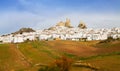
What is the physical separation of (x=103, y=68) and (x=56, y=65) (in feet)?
35.5

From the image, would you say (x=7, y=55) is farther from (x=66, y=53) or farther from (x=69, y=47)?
(x=69, y=47)

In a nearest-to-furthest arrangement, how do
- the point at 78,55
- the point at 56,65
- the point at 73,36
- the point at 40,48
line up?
1. the point at 56,65
2. the point at 78,55
3. the point at 40,48
4. the point at 73,36

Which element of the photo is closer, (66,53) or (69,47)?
(66,53)

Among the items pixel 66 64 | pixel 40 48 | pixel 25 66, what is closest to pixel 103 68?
pixel 66 64

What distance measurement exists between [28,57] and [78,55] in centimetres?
1213

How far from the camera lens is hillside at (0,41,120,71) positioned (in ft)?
202

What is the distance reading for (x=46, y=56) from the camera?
3039 inches

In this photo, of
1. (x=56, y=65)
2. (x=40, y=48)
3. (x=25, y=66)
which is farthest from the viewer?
(x=40, y=48)

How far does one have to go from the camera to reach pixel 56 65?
48.6 metres

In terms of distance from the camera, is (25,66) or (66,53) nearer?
(25,66)

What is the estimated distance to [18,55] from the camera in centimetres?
7562

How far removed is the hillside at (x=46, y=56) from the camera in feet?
202

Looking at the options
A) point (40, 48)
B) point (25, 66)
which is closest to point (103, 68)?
point (25, 66)

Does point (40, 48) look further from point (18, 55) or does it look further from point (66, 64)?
point (66, 64)
